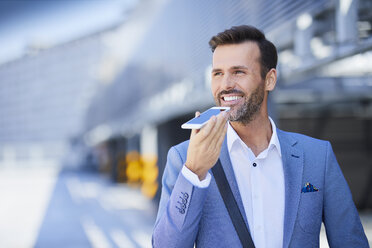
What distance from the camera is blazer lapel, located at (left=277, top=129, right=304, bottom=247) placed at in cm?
157

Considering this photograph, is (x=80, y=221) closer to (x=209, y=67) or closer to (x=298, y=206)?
(x=209, y=67)

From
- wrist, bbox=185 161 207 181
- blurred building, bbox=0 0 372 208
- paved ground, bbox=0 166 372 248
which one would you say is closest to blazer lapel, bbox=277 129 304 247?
wrist, bbox=185 161 207 181

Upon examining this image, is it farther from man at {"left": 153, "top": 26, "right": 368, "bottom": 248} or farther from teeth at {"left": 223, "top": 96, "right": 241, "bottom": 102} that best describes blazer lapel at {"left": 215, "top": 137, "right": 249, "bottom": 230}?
teeth at {"left": 223, "top": 96, "right": 241, "bottom": 102}

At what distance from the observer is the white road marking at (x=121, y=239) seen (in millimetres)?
7041

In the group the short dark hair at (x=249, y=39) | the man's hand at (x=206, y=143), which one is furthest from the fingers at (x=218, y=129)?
the short dark hair at (x=249, y=39)

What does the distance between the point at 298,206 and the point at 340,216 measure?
192 millimetres

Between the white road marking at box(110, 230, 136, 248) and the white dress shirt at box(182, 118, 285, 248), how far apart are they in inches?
226

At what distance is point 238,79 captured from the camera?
1.67 meters

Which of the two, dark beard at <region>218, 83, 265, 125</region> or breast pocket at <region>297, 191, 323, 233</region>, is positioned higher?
dark beard at <region>218, 83, 265, 125</region>

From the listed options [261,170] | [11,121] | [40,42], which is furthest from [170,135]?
[40,42]

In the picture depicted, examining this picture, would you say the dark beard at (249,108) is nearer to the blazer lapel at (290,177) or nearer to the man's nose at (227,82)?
the man's nose at (227,82)

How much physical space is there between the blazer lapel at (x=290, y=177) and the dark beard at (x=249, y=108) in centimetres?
18

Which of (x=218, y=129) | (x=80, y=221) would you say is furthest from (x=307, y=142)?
(x=80, y=221)

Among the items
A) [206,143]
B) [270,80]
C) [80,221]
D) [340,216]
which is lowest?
[80,221]
